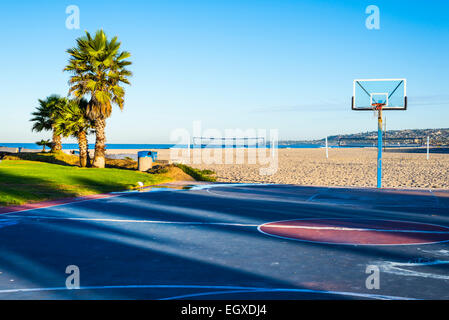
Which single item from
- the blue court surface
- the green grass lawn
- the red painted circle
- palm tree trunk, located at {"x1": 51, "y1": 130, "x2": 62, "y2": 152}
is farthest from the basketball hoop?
palm tree trunk, located at {"x1": 51, "y1": 130, "x2": 62, "y2": 152}

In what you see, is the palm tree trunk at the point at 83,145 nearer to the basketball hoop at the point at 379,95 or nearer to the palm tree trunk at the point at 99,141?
the palm tree trunk at the point at 99,141

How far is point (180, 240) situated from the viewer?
347 inches

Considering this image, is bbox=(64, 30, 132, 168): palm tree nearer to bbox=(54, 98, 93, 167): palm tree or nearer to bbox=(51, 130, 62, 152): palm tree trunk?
bbox=(54, 98, 93, 167): palm tree

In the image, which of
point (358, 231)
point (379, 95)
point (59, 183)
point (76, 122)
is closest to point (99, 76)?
point (76, 122)

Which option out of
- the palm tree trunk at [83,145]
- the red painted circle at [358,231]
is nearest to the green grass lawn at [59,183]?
the palm tree trunk at [83,145]

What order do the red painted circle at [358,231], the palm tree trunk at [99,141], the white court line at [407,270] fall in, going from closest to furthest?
1. the white court line at [407,270]
2. the red painted circle at [358,231]
3. the palm tree trunk at [99,141]

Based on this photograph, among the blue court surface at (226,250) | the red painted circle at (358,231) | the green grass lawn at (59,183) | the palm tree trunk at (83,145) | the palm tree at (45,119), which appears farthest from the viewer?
the palm tree at (45,119)

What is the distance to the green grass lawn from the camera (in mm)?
15367

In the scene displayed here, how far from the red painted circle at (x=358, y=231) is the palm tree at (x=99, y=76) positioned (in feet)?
61.8

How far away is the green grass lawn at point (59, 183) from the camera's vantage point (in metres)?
15.4

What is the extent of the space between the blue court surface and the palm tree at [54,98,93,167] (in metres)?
15.6
